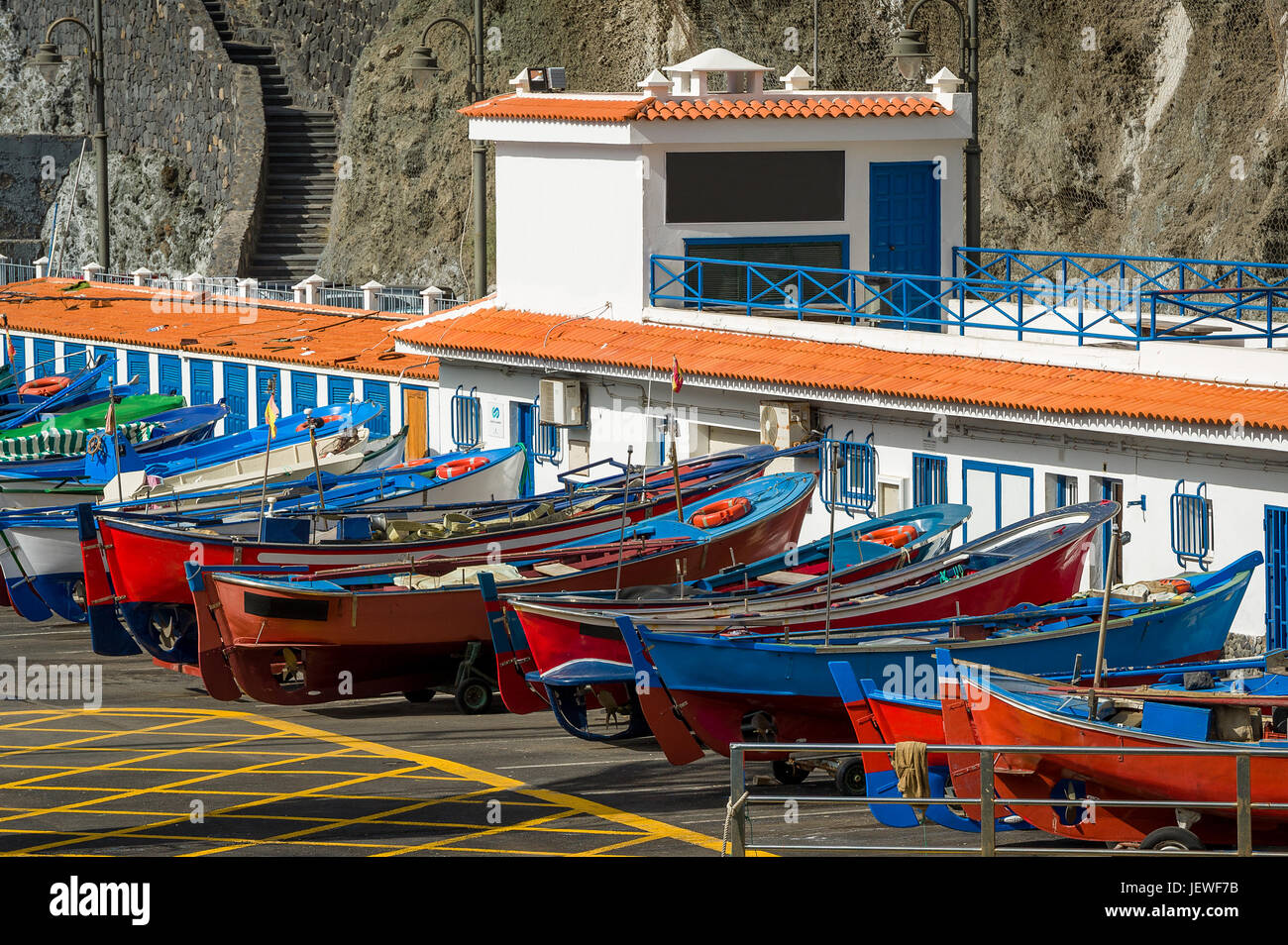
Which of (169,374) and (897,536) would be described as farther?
(169,374)

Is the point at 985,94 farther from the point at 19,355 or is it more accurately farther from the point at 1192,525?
the point at 1192,525

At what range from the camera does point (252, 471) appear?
2994cm

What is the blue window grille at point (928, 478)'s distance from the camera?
23.0 metres

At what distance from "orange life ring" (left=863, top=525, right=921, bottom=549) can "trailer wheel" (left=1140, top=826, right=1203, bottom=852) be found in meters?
7.54

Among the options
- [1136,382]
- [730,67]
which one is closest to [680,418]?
[730,67]

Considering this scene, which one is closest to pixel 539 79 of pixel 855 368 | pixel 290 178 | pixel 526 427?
pixel 526 427

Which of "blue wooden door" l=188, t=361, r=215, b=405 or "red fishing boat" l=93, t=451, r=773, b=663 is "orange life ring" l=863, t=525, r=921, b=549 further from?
"blue wooden door" l=188, t=361, r=215, b=405

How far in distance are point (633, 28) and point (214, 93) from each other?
662 inches

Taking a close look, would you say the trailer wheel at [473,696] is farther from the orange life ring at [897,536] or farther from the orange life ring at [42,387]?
the orange life ring at [42,387]

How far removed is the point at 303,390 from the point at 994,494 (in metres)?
15.3

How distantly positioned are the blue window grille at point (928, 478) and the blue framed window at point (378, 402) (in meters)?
11.5

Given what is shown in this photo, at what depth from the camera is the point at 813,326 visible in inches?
1002

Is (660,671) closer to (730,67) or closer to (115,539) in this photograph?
(115,539)

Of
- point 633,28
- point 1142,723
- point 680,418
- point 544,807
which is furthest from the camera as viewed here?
point 633,28
